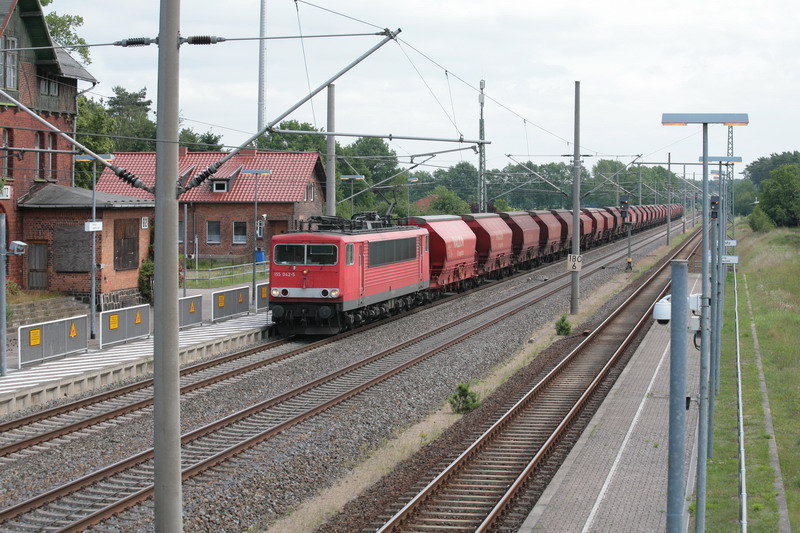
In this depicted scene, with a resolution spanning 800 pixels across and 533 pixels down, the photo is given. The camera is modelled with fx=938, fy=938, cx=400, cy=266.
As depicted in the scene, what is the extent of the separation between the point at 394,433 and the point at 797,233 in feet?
220

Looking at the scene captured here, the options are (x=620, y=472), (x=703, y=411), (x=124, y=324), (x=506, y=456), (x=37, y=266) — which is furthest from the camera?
(x=37, y=266)

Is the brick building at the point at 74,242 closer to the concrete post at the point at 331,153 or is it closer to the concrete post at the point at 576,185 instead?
the concrete post at the point at 331,153

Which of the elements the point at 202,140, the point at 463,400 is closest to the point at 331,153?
the point at 463,400

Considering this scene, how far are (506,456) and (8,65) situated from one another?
23.6m

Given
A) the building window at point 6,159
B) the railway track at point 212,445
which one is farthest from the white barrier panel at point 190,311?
the building window at point 6,159

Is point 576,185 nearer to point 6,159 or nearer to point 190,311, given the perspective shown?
point 190,311

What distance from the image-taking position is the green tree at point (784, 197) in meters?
84.1

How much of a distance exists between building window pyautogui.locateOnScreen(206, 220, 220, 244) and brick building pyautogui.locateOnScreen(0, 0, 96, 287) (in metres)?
17.2

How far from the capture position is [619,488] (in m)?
13.1

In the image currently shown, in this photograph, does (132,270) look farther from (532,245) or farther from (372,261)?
(532,245)

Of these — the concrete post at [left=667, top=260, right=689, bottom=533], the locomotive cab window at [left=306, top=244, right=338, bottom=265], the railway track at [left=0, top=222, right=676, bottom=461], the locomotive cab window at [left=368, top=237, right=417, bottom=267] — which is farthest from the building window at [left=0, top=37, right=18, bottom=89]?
the concrete post at [left=667, top=260, right=689, bottom=533]

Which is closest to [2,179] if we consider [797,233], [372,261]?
[372,261]

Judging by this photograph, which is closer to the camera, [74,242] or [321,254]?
[321,254]

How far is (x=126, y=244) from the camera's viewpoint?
31.3 metres
